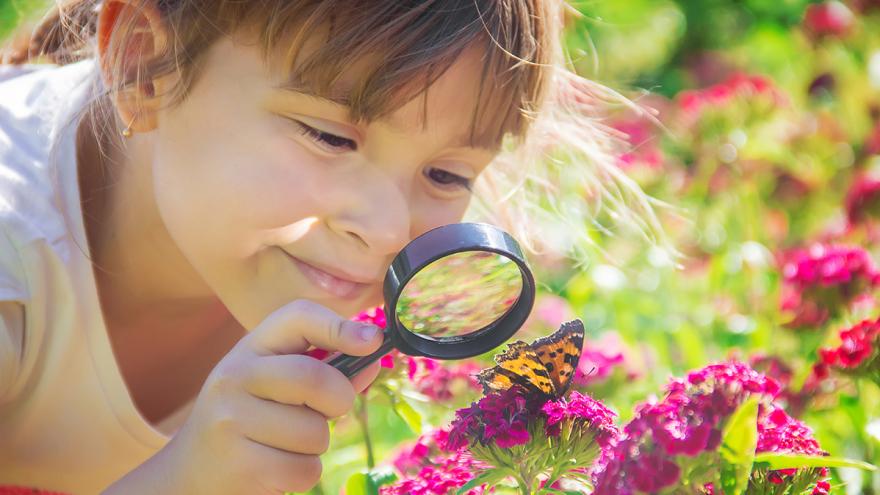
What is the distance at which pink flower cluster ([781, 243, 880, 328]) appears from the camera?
1.78 meters

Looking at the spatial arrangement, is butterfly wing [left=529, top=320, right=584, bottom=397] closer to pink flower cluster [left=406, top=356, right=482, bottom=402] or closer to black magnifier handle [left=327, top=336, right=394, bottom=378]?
black magnifier handle [left=327, top=336, right=394, bottom=378]

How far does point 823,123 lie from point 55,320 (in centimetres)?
226

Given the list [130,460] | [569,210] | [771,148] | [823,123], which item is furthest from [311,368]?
[823,123]

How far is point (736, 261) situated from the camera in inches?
94.0

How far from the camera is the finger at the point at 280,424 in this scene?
1.11m

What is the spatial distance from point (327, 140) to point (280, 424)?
1.12ft

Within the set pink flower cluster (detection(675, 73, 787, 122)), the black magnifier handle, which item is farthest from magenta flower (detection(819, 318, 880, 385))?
pink flower cluster (detection(675, 73, 787, 122))

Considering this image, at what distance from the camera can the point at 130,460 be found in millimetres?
1697

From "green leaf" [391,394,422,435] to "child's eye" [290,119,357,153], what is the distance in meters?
0.34

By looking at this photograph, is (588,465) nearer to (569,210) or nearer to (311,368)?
(311,368)

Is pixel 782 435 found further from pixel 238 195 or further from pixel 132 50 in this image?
pixel 132 50

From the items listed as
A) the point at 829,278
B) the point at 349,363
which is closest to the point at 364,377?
the point at 349,363

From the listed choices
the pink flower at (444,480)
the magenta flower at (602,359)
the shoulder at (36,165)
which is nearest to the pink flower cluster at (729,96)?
the magenta flower at (602,359)

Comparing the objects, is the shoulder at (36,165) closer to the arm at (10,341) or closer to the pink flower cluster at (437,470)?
the arm at (10,341)
